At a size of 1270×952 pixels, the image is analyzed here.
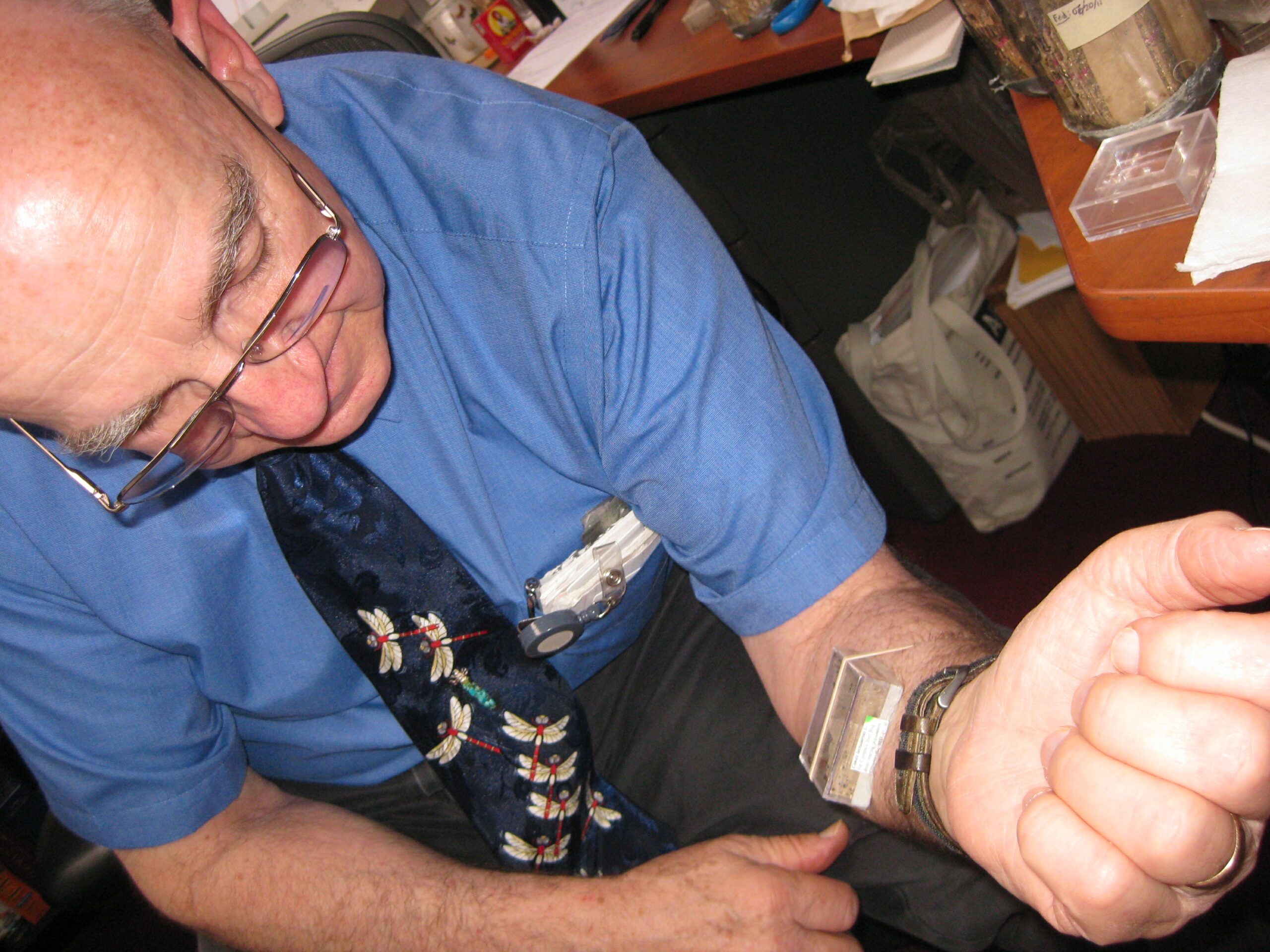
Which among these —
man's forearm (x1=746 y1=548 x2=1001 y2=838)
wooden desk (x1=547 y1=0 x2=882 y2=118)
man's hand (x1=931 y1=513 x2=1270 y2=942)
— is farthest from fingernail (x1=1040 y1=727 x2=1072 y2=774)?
wooden desk (x1=547 y1=0 x2=882 y2=118)

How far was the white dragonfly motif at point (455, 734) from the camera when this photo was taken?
35.5 inches

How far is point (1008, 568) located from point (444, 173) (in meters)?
1.45

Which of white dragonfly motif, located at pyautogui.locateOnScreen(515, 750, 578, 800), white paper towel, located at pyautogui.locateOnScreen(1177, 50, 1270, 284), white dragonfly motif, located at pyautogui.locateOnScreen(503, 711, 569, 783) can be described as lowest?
white dragonfly motif, located at pyautogui.locateOnScreen(515, 750, 578, 800)

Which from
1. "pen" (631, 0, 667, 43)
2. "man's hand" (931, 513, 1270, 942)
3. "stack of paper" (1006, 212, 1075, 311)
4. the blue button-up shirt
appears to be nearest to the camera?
"man's hand" (931, 513, 1270, 942)

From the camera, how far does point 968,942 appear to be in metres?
0.85

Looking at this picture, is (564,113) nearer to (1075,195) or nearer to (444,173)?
(444,173)

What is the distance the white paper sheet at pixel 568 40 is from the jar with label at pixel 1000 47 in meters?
0.91

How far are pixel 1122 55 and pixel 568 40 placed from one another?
1327 mm

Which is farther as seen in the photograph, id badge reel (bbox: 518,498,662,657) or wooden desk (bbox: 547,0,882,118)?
wooden desk (bbox: 547,0,882,118)

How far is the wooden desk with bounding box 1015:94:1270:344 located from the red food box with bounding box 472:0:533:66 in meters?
1.56

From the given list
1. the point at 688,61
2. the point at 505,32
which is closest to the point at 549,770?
the point at 688,61

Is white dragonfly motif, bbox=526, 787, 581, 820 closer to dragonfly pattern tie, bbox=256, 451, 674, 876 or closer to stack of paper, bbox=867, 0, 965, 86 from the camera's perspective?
dragonfly pattern tie, bbox=256, 451, 674, 876

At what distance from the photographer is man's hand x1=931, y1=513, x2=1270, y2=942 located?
1.14 feet

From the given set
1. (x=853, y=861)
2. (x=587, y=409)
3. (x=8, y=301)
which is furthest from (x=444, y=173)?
(x=853, y=861)
